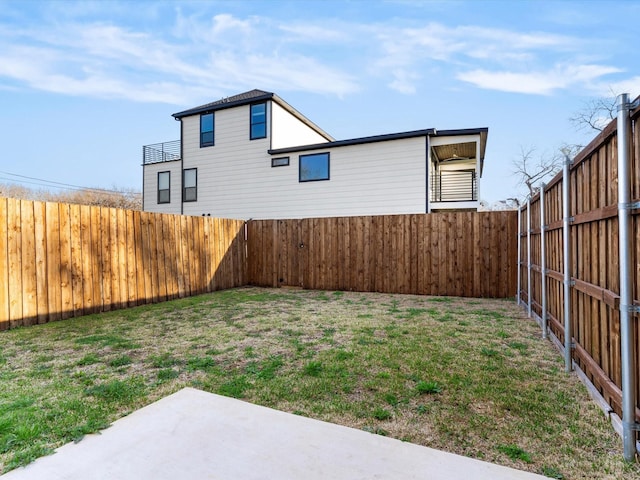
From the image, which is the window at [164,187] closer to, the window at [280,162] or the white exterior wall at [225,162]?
the white exterior wall at [225,162]

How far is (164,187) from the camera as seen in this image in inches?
591

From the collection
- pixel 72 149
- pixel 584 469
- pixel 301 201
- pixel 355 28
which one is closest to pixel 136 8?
pixel 355 28

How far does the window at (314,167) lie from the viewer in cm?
1200

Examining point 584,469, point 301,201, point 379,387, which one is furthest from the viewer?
point 301,201

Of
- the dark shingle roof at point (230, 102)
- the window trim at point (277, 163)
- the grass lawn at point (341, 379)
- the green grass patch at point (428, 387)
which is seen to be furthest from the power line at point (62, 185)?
the green grass patch at point (428, 387)

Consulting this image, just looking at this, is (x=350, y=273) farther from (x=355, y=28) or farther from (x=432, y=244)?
(x=355, y=28)

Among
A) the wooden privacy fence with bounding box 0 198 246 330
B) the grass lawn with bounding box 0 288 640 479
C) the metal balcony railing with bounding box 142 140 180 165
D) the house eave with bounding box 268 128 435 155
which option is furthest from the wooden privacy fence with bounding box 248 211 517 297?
the metal balcony railing with bounding box 142 140 180 165

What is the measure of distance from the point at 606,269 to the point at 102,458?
318cm

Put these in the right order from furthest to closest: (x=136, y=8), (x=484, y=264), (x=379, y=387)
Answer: (x=136, y=8) → (x=484, y=264) → (x=379, y=387)

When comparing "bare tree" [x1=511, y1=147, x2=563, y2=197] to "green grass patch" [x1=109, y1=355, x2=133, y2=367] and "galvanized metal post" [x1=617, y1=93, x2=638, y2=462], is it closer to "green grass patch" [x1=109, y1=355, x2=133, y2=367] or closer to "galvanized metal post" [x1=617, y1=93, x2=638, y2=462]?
"galvanized metal post" [x1=617, y1=93, x2=638, y2=462]

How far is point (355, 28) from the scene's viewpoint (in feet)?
28.5

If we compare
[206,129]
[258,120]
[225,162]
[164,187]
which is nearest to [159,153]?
[164,187]

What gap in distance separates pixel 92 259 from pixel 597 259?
674cm

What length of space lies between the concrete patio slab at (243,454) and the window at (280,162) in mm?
11055
